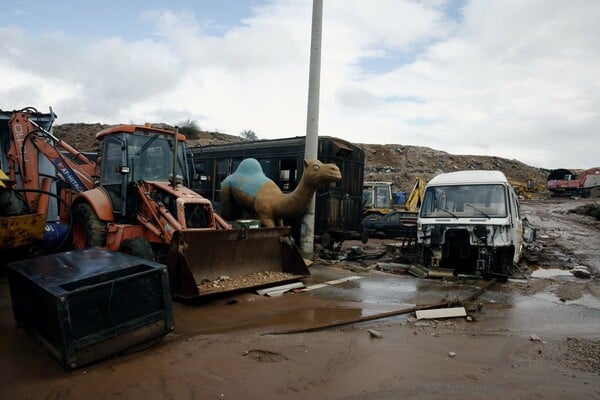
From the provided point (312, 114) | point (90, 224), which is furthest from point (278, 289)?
point (312, 114)

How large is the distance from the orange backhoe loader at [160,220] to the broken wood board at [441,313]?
2.34 metres

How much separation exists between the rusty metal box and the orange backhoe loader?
1730mm

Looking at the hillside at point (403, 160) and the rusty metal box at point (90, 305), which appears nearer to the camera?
the rusty metal box at point (90, 305)

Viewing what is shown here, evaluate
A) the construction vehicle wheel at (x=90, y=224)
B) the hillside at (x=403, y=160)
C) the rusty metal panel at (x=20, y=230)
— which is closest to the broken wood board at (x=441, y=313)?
the construction vehicle wheel at (x=90, y=224)

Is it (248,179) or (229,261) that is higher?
(248,179)

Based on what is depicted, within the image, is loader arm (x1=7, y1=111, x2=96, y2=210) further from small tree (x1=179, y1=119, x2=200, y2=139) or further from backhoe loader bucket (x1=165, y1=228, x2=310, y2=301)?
small tree (x1=179, y1=119, x2=200, y2=139)

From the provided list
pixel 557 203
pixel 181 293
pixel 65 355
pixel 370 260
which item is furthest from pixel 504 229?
pixel 557 203

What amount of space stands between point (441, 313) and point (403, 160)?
140 feet

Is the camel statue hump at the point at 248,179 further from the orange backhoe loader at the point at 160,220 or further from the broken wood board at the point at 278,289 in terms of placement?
the broken wood board at the point at 278,289

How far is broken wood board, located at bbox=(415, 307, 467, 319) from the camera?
571 centimetres

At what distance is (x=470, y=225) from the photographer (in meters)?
8.91

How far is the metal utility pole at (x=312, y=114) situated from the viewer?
404 inches

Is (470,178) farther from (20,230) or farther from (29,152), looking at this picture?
(29,152)

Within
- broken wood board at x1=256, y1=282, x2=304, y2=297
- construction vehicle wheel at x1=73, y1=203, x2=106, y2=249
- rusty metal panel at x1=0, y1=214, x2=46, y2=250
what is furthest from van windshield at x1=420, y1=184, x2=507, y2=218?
rusty metal panel at x1=0, y1=214, x2=46, y2=250
